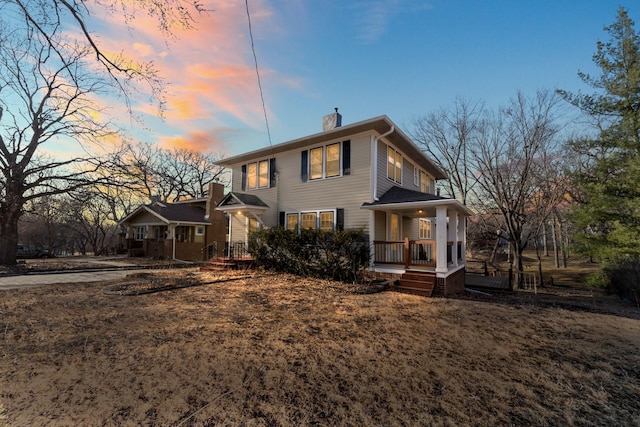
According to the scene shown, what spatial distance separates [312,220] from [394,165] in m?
4.34

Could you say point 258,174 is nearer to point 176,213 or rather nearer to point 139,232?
point 176,213

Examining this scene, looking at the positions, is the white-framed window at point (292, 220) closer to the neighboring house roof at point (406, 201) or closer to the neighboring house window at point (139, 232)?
the neighboring house roof at point (406, 201)

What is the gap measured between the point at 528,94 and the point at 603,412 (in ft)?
56.8

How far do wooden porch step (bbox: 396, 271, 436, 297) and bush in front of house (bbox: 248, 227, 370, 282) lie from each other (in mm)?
1345

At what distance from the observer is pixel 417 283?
902 centimetres

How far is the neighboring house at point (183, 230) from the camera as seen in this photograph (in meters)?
19.2

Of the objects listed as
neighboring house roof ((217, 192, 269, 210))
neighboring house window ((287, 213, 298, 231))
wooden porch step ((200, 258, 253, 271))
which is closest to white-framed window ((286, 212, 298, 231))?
neighboring house window ((287, 213, 298, 231))

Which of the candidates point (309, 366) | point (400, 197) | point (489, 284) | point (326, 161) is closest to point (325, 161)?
point (326, 161)

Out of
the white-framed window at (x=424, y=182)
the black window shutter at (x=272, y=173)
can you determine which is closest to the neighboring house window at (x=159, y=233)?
the black window shutter at (x=272, y=173)

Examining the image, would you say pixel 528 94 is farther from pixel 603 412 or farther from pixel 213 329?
pixel 213 329

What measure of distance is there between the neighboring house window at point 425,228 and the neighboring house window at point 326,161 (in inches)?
261

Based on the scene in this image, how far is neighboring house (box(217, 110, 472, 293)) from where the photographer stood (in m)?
9.77

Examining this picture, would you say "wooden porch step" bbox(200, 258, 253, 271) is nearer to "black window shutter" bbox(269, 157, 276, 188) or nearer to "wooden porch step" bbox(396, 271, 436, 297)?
"black window shutter" bbox(269, 157, 276, 188)

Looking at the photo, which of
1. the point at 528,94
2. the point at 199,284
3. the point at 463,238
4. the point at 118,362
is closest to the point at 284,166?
the point at 199,284
